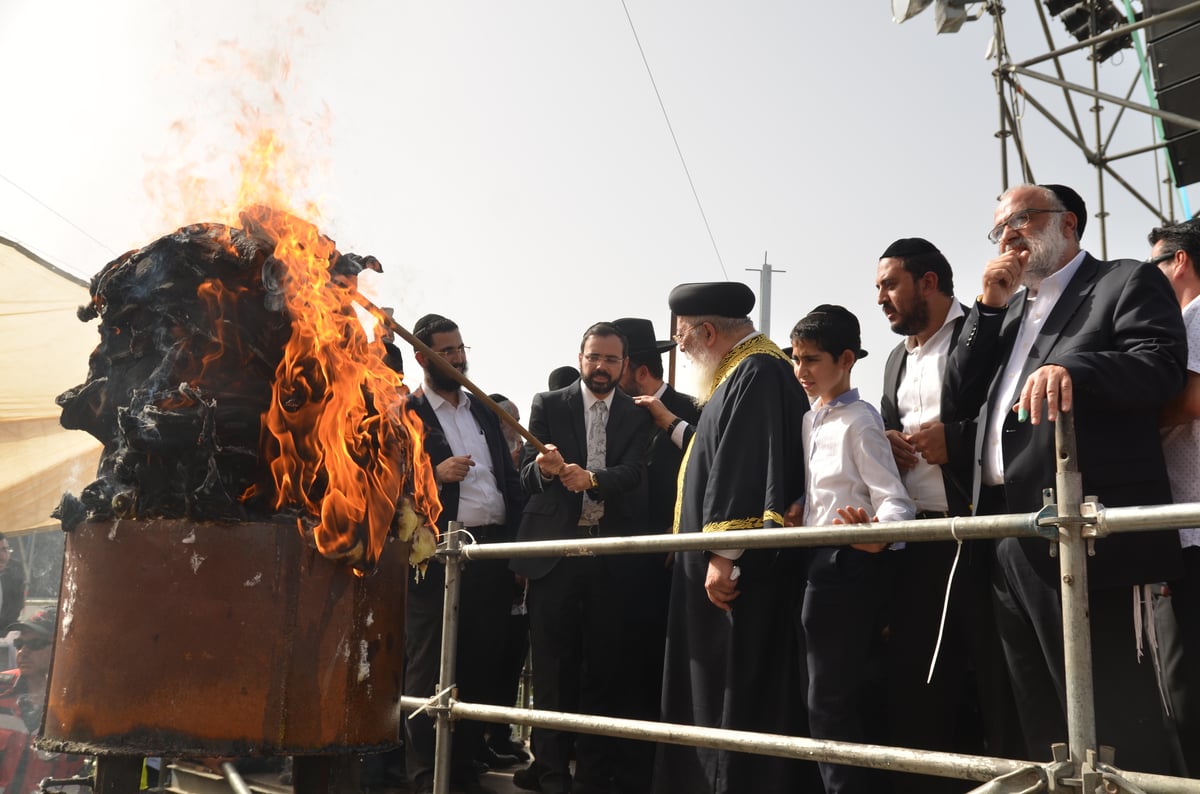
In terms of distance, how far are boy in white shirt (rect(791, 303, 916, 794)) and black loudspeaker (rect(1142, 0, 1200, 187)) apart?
219 inches

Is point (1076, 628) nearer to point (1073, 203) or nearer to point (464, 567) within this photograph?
point (1073, 203)

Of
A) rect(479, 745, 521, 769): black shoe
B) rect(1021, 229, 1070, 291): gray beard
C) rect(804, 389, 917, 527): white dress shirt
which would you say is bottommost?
rect(479, 745, 521, 769): black shoe

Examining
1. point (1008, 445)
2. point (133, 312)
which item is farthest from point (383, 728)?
point (1008, 445)

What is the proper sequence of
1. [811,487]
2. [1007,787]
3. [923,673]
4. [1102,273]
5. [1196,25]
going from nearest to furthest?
→ [1007,787] → [1102,273] → [923,673] → [811,487] → [1196,25]

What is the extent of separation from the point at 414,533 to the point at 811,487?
5.17ft

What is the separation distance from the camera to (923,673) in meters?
3.81

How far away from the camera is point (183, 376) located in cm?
342

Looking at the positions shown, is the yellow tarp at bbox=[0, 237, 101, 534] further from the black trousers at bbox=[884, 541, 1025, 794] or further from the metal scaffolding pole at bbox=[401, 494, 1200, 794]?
the metal scaffolding pole at bbox=[401, 494, 1200, 794]

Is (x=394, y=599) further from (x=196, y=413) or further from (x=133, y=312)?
(x=133, y=312)

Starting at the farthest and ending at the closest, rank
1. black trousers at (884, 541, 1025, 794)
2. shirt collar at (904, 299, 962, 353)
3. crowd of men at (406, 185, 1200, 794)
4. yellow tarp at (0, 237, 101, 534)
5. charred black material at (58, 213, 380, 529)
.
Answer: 1. yellow tarp at (0, 237, 101, 534)
2. shirt collar at (904, 299, 962, 353)
3. black trousers at (884, 541, 1025, 794)
4. charred black material at (58, 213, 380, 529)
5. crowd of men at (406, 185, 1200, 794)

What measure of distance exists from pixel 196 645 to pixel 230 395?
0.82 metres

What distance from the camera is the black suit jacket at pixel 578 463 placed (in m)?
5.25

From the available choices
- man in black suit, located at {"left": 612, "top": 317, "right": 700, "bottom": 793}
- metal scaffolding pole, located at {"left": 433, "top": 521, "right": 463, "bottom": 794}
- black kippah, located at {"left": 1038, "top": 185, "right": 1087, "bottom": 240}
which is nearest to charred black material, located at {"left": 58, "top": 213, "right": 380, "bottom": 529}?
metal scaffolding pole, located at {"left": 433, "top": 521, "right": 463, "bottom": 794}

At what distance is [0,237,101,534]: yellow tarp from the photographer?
9.45 meters
